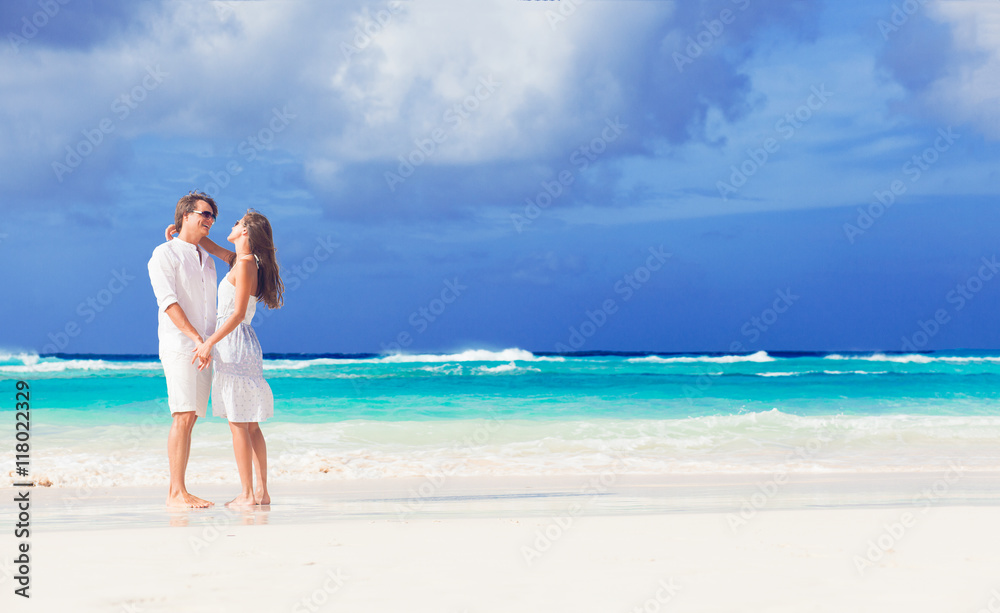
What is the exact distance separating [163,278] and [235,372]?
2.25 ft

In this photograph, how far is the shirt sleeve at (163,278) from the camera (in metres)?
4.86

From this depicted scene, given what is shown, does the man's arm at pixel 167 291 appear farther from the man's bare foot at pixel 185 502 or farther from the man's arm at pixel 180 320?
the man's bare foot at pixel 185 502

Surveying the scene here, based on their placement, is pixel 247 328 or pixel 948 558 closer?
pixel 948 558

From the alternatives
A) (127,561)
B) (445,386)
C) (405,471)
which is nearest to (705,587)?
(127,561)

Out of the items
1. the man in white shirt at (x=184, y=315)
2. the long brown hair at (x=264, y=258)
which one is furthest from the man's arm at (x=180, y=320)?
the long brown hair at (x=264, y=258)

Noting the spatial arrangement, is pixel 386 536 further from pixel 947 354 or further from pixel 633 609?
Answer: pixel 947 354

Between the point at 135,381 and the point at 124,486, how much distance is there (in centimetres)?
1669

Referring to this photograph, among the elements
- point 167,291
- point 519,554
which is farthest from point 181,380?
point 519,554

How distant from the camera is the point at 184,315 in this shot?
491cm

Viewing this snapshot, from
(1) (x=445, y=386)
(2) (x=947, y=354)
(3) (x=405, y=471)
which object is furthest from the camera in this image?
(2) (x=947, y=354)

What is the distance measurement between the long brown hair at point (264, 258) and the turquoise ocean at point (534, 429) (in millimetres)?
2436

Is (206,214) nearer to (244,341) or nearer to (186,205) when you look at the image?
(186,205)

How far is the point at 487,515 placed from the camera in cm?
484

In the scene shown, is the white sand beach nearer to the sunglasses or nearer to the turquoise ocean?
the sunglasses
